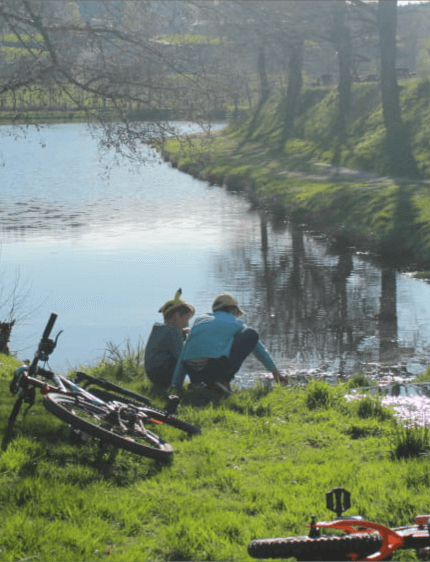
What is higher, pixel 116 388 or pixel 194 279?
pixel 116 388

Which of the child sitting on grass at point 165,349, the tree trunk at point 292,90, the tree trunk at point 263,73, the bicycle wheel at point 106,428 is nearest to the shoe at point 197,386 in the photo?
the child sitting on grass at point 165,349

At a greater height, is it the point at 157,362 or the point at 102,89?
the point at 102,89

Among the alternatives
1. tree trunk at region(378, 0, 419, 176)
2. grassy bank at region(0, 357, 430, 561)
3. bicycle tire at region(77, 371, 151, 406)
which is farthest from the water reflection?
tree trunk at region(378, 0, 419, 176)

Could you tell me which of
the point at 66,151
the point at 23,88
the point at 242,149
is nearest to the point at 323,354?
the point at 23,88

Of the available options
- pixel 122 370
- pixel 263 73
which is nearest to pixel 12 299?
pixel 122 370

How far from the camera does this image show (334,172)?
1436 inches

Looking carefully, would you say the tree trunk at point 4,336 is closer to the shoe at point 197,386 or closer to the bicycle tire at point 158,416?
the shoe at point 197,386

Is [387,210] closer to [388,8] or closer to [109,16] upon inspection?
[109,16]

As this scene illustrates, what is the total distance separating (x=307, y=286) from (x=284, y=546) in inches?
617

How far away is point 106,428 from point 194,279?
12.8 m

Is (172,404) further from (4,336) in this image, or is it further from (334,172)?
(334,172)

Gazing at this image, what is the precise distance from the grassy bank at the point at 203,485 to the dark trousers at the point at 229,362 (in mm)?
782

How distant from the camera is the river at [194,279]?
14.3 meters

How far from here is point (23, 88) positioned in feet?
47.5
